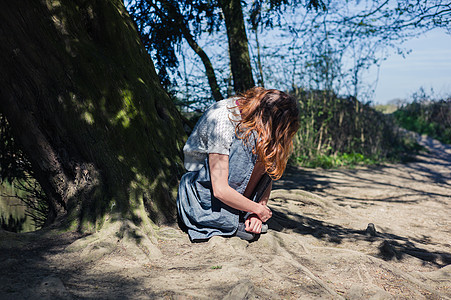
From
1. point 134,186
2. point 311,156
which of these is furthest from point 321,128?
point 134,186

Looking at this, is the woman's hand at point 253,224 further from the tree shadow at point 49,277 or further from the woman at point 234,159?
the tree shadow at point 49,277

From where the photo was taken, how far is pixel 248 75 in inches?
281

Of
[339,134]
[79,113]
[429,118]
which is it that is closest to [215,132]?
[79,113]

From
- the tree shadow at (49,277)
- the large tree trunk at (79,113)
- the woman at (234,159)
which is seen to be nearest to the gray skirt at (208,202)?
the woman at (234,159)

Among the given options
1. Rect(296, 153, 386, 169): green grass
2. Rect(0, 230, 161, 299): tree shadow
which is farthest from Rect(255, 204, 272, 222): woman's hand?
Rect(296, 153, 386, 169): green grass

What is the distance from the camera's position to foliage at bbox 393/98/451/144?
584 inches

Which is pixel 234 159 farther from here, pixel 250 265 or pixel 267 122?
pixel 250 265

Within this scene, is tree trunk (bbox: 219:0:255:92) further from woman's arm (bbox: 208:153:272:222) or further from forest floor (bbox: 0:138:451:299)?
woman's arm (bbox: 208:153:272:222)

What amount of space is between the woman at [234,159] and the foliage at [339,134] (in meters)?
6.86

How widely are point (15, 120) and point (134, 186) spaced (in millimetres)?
1111

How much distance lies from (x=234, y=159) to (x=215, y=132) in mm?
272

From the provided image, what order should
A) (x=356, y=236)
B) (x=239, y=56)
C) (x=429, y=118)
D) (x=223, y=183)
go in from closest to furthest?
(x=223, y=183) < (x=356, y=236) < (x=239, y=56) < (x=429, y=118)

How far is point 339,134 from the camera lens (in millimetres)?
11266

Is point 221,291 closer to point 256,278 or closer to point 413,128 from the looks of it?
point 256,278
